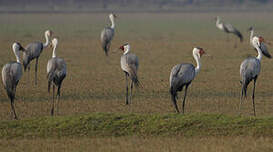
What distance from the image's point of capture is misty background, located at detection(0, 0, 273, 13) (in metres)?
74.2

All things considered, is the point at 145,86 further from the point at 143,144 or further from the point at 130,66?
the point at 143,144

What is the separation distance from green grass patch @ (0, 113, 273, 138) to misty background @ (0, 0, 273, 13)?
63836 millimetres

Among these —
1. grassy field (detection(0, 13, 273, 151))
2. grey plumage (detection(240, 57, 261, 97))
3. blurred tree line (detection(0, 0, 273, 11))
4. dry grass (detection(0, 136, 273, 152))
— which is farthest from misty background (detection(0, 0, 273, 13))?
dry grass (detection(0, 136, 273, 152))

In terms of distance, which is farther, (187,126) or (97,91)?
(97,91)

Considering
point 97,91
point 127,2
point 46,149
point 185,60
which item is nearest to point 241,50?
point 185,60

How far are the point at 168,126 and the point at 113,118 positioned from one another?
2.64 ft

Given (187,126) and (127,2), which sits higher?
(127,2)

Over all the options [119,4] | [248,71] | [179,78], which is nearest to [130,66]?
[179,78]

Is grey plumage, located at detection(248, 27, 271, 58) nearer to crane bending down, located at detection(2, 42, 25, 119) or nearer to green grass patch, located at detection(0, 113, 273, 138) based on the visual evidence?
green grass patch, located at detection(0, 113, 273, 138)

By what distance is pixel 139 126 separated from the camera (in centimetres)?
927

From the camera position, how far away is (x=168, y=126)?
30.3 feet

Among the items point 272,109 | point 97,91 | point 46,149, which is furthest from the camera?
point 97,91

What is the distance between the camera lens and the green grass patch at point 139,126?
909 cm

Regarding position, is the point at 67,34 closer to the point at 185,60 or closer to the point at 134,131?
the point at 185,60
